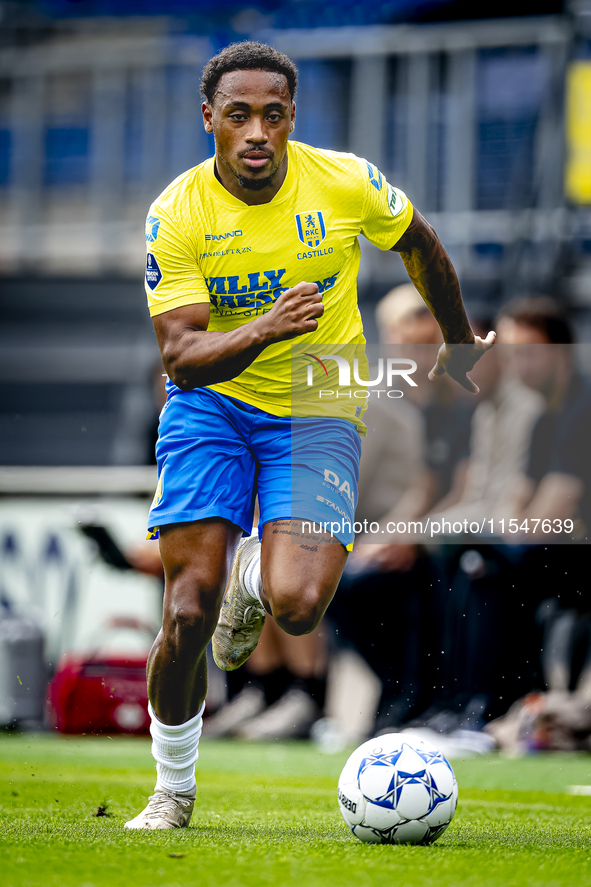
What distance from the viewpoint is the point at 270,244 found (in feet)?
14.6

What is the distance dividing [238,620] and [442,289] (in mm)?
1598

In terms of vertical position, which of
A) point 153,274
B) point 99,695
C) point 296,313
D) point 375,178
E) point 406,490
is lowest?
point 99,695

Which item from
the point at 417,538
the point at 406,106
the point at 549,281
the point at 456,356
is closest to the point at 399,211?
the point at 456,356

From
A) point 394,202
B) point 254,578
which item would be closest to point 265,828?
point 254,578

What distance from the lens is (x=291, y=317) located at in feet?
13.1

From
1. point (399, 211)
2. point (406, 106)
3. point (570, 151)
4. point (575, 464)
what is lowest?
point (575, 464)

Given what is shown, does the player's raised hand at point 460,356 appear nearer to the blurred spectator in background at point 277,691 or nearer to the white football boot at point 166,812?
the white football boot at point 166,812

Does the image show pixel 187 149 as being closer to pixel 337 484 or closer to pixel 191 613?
pixel 337 484

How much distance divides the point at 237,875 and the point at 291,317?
70.4 inches

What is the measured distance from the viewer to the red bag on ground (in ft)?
24.5

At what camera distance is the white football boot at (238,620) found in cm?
479

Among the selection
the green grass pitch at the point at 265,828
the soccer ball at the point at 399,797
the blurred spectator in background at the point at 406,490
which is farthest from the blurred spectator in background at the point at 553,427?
the soccer ball at the point at 399,797

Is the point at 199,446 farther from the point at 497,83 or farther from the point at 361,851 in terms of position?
the point at 497,83

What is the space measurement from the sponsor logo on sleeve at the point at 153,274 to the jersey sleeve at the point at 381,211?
857mm
